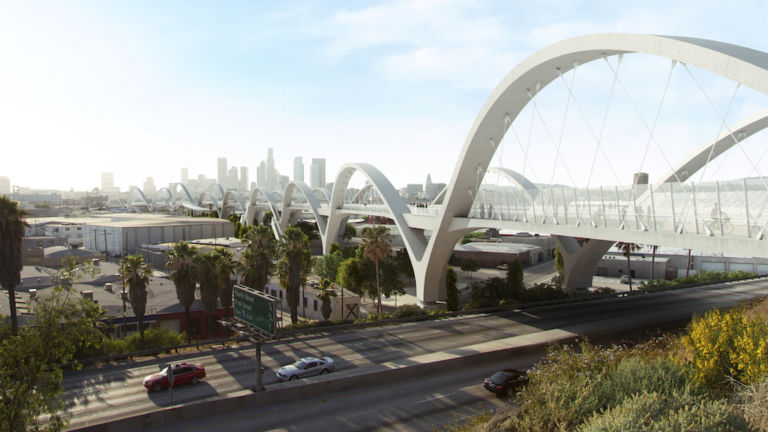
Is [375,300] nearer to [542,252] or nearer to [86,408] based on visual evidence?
[86,408]

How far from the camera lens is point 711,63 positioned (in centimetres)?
1708

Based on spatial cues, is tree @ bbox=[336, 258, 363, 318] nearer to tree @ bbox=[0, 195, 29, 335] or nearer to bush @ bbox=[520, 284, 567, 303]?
bush @ bbox=[520, 284, 567, 303]

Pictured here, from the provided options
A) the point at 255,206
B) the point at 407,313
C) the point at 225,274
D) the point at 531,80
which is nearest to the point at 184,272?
the point at 225,274

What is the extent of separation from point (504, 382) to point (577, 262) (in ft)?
90.2

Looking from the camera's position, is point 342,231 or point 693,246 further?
point 342,231

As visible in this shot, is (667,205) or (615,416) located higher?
(667,205)

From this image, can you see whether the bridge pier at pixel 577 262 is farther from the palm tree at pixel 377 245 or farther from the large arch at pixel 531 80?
the palm tree at pixel 377 245

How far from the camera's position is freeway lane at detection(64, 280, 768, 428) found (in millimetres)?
18781

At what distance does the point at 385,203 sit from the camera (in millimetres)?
48250

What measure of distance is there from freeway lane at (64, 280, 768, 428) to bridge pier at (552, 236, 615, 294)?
141 inches

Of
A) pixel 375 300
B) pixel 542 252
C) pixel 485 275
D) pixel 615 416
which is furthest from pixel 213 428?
pixel 542 252

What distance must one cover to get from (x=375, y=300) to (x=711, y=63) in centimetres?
3600

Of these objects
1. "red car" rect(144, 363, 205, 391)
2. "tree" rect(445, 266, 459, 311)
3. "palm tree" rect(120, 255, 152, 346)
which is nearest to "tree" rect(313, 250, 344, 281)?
"tree" rect(445, 266, 459, 311)

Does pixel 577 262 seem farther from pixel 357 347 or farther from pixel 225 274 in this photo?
pixel 225 274
